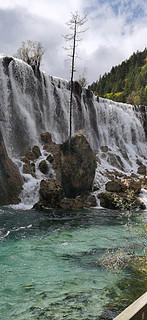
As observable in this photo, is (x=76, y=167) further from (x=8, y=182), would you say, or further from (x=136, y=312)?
(x=136, y=312)

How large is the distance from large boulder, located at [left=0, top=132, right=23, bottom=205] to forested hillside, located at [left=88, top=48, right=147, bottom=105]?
232 ft

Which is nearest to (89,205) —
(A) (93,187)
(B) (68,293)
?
(A) (93,187)

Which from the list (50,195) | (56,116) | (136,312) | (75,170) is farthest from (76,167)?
(136,312)

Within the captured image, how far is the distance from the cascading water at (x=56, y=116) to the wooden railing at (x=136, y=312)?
17041mm

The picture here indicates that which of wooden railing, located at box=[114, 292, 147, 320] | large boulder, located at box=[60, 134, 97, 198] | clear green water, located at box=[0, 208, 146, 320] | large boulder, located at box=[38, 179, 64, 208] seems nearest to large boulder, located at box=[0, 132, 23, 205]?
large boulder, located at box=[38, 179, 64, 208]

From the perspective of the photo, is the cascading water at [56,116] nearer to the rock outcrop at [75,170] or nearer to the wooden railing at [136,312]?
the rock outcrop at [75,170]

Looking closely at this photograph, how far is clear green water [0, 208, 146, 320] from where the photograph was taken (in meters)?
5.02

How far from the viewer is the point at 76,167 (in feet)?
67.6

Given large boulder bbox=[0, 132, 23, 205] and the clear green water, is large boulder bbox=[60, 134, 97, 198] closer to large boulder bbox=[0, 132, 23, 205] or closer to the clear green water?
large boulder bbox=[0, 132, 23, 205]

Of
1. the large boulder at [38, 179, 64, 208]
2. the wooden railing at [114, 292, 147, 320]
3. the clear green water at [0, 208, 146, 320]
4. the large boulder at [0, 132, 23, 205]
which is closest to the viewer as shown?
the wooden railing at [114, 292, 147, 320]

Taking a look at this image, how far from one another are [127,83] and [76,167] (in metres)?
88.9

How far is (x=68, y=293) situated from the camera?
5680mm

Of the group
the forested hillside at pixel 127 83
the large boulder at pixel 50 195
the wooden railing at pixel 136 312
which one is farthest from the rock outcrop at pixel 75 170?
the forested hillside at pixel 127 83

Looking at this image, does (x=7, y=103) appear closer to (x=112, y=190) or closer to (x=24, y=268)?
(x=112, y=190)
